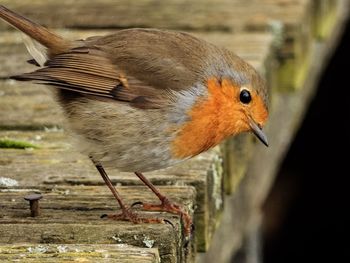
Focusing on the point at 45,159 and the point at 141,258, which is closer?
the point at 141,258

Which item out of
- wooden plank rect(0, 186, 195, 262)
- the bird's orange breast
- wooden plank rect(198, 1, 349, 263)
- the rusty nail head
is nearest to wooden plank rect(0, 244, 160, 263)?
wooden plank rect(0, 186, 195, 262)

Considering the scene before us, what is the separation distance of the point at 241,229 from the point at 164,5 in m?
1.49


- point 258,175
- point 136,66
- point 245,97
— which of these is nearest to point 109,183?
point 136,66

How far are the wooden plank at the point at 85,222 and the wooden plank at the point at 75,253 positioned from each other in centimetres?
10

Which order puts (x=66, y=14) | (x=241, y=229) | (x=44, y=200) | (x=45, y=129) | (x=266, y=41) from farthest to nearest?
(x=66, y=14) < (x=266, y=41) < (x=241, y=229) < (x=45, y=129) < (x=44, y=200)

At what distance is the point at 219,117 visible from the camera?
3.81 meters

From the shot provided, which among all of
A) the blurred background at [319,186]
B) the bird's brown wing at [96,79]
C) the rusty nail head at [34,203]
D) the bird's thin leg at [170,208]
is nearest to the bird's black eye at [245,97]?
the bird's brown wing at [96,79]

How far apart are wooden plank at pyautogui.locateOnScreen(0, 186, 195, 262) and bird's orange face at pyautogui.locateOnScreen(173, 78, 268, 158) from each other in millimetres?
164

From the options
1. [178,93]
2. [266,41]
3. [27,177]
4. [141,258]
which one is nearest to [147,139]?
[178,93]

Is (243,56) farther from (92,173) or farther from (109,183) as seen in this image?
(109,183)

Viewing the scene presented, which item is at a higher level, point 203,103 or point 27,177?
point 203,103

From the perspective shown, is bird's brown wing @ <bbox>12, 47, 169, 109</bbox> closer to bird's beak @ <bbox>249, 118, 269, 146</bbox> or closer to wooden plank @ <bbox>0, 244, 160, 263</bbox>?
bird's beak @ <bbox>249, 118, 269, 146</bbox>

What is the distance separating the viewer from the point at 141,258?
2.95 meters

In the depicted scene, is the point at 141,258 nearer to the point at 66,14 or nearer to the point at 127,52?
the point at 127,52
